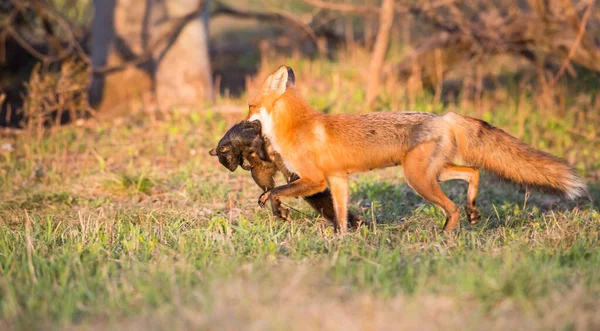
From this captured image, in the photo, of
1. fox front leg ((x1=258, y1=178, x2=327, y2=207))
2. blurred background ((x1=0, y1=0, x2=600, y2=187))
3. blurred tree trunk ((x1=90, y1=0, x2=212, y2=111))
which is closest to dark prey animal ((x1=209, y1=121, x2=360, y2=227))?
fox front leg ((x1=258, y1=178, x2=327, y2=207))

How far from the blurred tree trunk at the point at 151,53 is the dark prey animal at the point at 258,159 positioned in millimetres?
5366

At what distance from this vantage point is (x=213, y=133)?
408 inches

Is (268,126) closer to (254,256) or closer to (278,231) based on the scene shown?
(278,231)

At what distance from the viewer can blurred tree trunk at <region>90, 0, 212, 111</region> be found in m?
11.8

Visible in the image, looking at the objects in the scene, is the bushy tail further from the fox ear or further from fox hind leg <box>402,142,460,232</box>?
the fox ear

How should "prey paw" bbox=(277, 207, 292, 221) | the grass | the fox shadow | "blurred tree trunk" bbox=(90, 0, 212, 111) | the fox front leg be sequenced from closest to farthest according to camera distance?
the grass → the fox front leg → "prey paw" bbox=(277, 207, 292, 221) → the fox shadow → "blurred tree trunk" bbox=(90, 0, 212, 111)

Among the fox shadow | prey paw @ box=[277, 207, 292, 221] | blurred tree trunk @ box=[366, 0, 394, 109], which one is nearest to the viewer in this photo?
prey paw @ box=[277, 207, 292, 221]

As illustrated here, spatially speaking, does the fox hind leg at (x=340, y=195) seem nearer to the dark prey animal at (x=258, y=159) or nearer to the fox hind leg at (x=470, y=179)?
the dark prey animal at (x=258, y=159)

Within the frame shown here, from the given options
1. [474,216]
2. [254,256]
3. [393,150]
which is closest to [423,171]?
[393,150]

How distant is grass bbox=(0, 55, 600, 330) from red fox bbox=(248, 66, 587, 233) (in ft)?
1.12

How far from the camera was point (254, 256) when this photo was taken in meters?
4.95

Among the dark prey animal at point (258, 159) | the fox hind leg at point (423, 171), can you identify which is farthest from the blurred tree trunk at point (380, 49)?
the fox hind leg at point (423, 171)

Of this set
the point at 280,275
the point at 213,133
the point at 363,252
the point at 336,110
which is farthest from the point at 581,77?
the point at 280,275

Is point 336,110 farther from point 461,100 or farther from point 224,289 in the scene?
point 224,289
